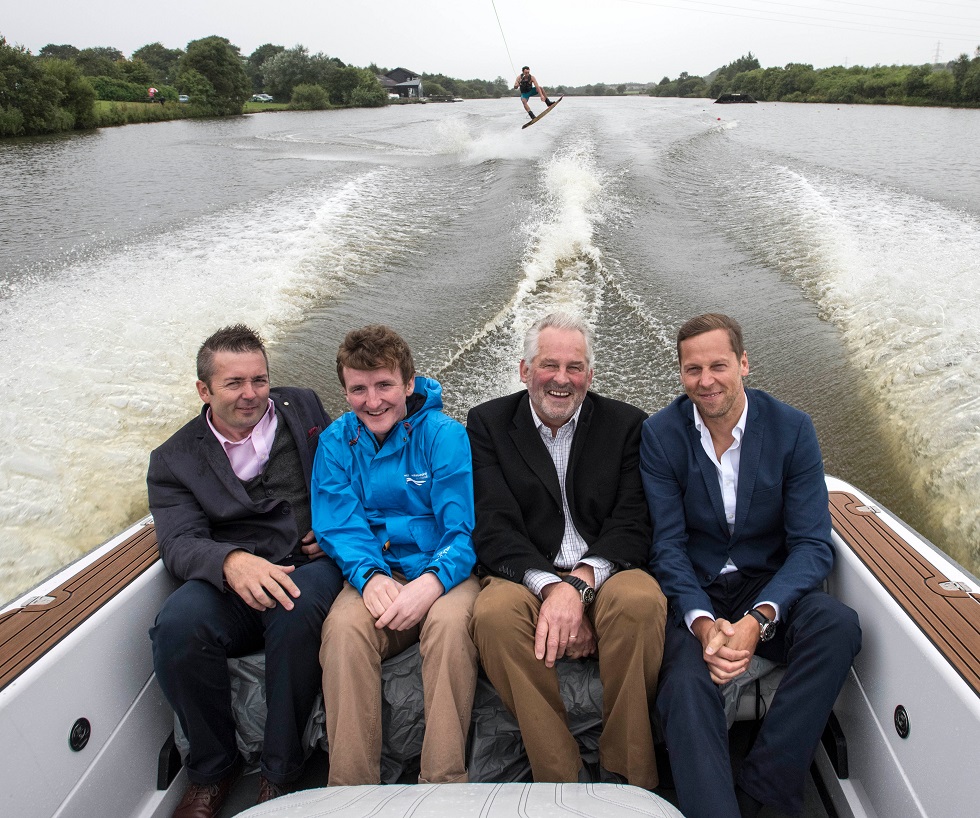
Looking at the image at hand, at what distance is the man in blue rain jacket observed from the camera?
1665 mm

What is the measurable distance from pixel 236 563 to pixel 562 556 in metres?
0.87

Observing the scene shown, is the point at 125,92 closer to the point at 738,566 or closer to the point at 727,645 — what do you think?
the point at 738,566

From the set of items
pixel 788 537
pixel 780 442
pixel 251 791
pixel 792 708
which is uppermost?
pixel 780 442

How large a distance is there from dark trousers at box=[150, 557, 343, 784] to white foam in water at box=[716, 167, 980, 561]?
2918 millimetres

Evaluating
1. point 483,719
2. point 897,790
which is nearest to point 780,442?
point 897,790

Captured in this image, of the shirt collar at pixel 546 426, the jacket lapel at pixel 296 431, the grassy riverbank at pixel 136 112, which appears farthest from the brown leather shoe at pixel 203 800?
the grassy riverbank at pixel 136 112

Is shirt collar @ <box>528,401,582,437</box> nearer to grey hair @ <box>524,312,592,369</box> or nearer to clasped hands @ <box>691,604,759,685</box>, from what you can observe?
grey hair @ <box>524,312,592,369</box>

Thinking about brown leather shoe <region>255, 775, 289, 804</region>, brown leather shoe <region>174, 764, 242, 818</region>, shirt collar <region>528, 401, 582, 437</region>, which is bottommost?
brown leather shoe <region>174, 764, 242, 818</region>

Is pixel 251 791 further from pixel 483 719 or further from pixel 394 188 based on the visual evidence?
pixel 394 188

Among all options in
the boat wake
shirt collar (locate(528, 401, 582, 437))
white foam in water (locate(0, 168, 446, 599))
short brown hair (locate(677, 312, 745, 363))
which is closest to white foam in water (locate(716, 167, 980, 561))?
the boat wake

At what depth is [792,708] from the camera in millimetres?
1609

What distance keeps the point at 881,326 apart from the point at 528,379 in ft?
11.9

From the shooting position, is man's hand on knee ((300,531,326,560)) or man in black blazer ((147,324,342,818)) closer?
man in black blazer ((147,324,342,818))

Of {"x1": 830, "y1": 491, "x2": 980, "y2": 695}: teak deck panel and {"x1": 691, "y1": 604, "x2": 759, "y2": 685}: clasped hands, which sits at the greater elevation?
{"x1": 830, "y1": 491, "x2": 980, "y2": 695}: teak deck panel
